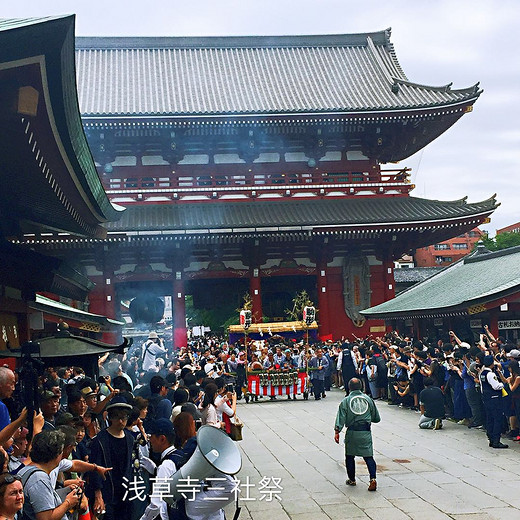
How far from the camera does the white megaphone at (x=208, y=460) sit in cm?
490

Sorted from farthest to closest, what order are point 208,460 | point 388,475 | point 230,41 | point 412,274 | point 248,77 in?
1. point 412,274
2. point 230,41
3. point 248,77
4. point 388,475
5. point 208,460

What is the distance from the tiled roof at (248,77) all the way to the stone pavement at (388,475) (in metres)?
14.5

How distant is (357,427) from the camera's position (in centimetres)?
916

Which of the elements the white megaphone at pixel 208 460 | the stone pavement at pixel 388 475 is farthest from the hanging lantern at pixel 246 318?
the white megaphone at pixel 208 460

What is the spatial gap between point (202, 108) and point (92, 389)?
2037 cm

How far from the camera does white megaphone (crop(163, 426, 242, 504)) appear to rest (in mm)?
4902

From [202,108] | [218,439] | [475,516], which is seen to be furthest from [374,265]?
[218,439]

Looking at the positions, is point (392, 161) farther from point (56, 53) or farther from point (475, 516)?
point (56, 53)

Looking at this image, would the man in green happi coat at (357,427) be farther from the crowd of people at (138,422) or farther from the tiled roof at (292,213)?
the tiled roof at (292,213)

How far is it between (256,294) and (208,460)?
21158 millimetres

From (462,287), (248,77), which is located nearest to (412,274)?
(248,77)

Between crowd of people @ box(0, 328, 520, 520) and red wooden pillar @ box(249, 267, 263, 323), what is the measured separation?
26.4 ft

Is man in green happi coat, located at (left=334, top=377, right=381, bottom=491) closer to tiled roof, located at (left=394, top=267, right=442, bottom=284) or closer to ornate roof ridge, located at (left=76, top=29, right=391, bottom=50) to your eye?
ornate roof ridge, located at (left=76, top=29, right=391, bottom=50)

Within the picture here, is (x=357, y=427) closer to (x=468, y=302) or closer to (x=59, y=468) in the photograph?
(x=59, y=468)
